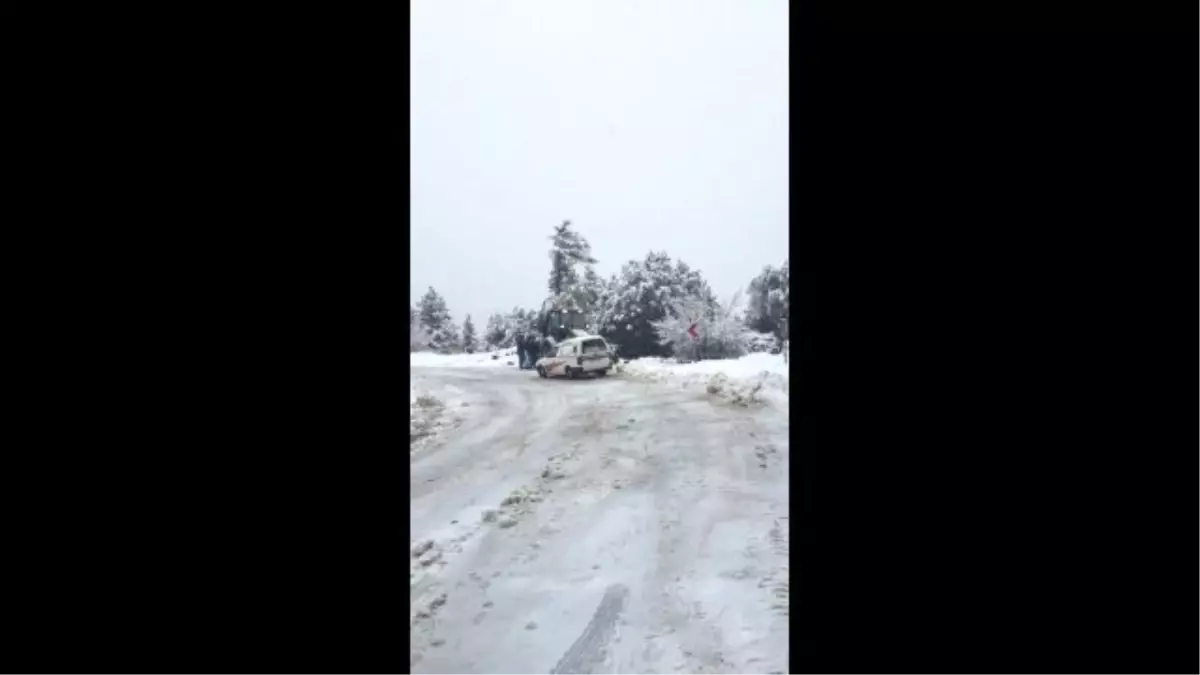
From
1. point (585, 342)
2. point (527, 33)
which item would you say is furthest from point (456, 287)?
point (527, 33)

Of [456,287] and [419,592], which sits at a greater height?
[456,287]

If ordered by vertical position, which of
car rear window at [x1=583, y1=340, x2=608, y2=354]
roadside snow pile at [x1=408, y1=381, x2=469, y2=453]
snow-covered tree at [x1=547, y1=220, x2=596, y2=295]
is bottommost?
roadside snow pile at [x1=408, y1=381, x2=469, y2=453]

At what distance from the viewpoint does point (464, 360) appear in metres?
2.26

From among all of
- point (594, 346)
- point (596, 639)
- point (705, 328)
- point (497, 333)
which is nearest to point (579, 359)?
point (594, 346)

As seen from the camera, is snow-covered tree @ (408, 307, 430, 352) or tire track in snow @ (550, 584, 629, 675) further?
snow-covered tree @ (408, 307, 430, 352)

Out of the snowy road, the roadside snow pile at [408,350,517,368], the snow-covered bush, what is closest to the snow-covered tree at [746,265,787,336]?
the snow-covered bush

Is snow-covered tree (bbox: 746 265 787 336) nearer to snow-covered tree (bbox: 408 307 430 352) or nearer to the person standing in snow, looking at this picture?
the person standing in snow

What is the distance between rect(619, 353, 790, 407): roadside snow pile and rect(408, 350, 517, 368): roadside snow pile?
1.21ft

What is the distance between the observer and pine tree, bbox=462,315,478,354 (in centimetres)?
226
